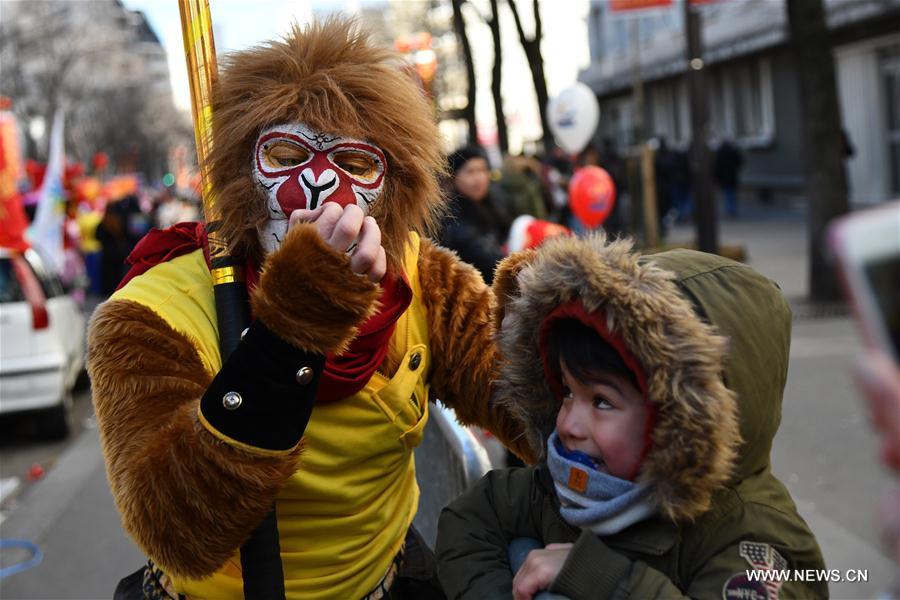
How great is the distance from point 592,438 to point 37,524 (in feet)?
17.5

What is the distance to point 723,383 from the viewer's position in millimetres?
1635

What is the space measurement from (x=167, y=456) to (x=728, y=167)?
2242 centimetres

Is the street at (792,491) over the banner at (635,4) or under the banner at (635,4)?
under

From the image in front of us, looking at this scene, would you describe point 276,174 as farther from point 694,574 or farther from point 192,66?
point 694,574

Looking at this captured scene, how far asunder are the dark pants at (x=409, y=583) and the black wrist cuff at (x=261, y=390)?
69 cm

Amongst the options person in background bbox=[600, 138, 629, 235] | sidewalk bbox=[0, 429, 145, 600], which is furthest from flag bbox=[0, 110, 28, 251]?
person in background bbox=[600, 138, 629, 235]

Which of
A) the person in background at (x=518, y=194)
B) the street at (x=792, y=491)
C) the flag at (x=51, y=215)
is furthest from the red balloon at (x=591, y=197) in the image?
the flag at (x=51, y=215)

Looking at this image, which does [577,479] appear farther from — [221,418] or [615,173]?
[615,173]

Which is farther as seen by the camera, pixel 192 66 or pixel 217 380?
pixel 192 66

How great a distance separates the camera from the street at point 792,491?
4.75 m

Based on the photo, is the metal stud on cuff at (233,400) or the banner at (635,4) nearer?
the metal stud on cuff at (233,400)

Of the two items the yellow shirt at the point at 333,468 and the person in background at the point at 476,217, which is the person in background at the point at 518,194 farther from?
the yellow shirt at the point at 333,468

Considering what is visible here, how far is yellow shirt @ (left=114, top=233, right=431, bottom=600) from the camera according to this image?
76.2 inches

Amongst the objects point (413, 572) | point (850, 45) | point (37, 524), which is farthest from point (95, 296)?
point (413, 572)
